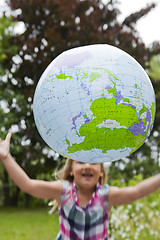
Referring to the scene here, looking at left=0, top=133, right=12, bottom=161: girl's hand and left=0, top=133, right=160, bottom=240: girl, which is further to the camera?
left=0, top=133, right=160, bottom=240: girl

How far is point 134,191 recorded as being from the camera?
9.46 ft

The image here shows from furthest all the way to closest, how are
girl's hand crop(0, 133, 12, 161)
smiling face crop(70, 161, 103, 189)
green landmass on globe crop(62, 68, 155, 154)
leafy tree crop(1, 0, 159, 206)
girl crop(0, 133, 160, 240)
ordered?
leafy tree crop(1, 0, 159, 206), smiling face crop(70, 161, 103, 189), girl crop(0, 133, 160, 240), girl's hand crop(0, 133, 12, 161), green landmass on globe crop(62, 68, 155, 154)

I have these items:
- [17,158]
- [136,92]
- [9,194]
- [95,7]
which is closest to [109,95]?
[136,92]

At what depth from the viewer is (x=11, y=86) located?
45.3ft

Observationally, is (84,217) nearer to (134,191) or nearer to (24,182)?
(134,191)

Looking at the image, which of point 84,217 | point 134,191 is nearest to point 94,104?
point 134,191

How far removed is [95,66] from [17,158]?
13.1 metres

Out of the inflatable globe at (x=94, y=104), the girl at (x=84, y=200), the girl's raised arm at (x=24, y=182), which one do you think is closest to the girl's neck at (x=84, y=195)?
the girl at (x=84, y=200)

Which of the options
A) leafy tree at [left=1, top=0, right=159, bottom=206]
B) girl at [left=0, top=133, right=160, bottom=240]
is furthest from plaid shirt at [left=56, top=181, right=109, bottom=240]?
leafy tree at [left=1, top=0, right=159, bottom=206]

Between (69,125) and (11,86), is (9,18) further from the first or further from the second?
(69,125)

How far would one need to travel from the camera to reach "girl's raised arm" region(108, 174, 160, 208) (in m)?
2.71

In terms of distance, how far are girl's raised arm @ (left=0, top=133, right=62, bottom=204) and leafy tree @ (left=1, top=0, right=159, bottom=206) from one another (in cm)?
835

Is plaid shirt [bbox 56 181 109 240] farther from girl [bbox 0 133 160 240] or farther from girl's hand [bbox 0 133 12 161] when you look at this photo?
girl's hand [bbox 0 133 12 161]

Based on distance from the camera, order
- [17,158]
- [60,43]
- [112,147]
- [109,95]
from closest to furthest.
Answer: [109,95] → [112,147] → [60,43] → [17,158]
